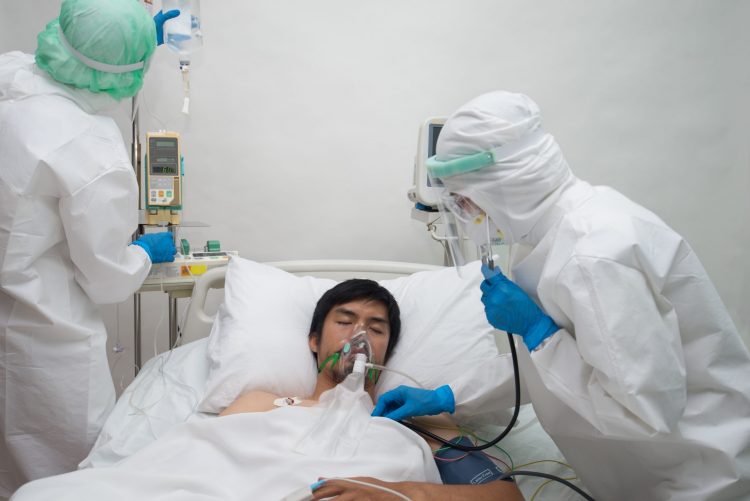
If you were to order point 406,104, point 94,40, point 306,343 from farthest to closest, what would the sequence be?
point 406,104 → point 306,343 → point 94,40

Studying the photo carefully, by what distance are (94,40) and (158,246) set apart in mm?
722

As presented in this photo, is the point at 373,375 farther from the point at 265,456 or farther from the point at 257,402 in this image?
the point at 265,456

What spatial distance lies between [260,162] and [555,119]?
1.51 m

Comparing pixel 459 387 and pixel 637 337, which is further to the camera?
pixel 459 387

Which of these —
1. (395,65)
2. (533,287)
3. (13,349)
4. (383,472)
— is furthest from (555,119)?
(13,349)

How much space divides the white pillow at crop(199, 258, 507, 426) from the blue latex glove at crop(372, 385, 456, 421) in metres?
0.04

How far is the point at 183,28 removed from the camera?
1.99 m

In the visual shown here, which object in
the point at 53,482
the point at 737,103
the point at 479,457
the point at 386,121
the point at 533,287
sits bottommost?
the point at 479,457

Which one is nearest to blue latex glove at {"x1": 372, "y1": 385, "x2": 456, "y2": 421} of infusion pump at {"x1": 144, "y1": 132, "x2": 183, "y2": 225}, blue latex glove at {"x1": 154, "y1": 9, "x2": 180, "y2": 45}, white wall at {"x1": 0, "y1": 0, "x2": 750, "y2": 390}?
infusion pump at {"x1": 144, "y1": 132, "x2": 183, "y2": 225}

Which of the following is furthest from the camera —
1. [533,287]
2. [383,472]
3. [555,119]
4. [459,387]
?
[555,119]

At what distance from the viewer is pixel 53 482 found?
110 centimetres

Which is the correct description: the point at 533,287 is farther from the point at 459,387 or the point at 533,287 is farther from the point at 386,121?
the point at 386,121

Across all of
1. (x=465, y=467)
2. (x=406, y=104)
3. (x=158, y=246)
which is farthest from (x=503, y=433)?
(x=406, y=104)

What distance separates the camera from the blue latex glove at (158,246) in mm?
1928
